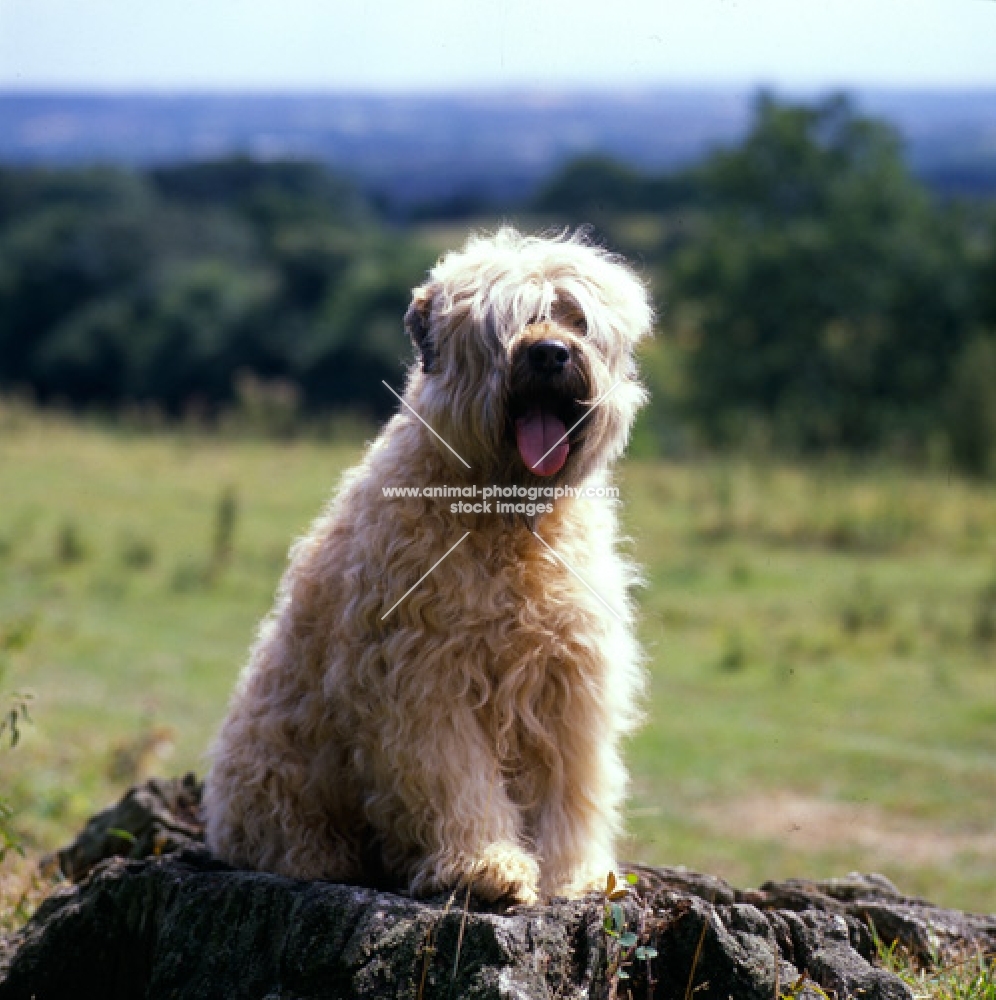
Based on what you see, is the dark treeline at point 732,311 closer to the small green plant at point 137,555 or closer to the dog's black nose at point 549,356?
the small green plant at point 137,555

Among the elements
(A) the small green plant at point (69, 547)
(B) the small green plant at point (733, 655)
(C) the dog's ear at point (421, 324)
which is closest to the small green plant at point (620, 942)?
(C) the dog's ear at point (421, 324)

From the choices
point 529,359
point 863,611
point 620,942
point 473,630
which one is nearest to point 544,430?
point 529,359

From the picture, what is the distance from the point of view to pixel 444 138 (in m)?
27.0

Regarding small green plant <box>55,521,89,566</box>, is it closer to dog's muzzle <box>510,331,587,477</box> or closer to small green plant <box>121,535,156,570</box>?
small green plant <box>121,535,156,570</box>

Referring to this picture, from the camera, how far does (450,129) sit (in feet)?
88.3

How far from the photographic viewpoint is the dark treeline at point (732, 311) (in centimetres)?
3709

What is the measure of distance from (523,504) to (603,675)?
2.28 ft

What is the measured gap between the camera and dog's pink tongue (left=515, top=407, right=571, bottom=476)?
4.64m

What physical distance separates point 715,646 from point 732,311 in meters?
25.4

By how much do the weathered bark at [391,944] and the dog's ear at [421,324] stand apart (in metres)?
1.88

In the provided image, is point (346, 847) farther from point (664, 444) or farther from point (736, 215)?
point (736, 215)

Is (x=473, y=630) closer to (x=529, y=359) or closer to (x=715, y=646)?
(x=529, y=359)

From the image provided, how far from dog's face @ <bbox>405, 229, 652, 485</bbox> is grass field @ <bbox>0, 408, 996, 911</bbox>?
1.35m

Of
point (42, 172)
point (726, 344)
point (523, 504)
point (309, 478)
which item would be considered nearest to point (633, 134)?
point (309, 478)
